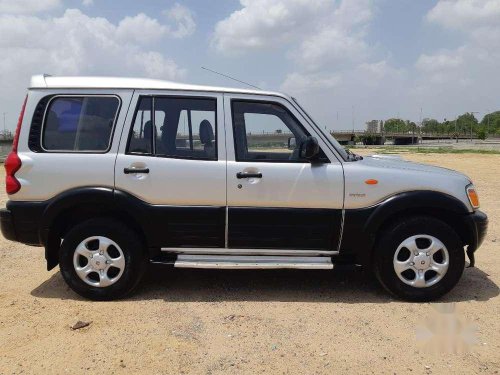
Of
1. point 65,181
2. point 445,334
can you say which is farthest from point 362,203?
point 65,181

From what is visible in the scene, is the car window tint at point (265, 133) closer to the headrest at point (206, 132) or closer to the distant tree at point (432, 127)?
the headrest at point (206, 132)

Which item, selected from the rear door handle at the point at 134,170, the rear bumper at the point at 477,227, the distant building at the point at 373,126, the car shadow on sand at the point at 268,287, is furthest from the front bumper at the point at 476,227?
the distant building at the point at 373,126

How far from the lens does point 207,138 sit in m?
4.09

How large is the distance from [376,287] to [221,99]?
2.49 m

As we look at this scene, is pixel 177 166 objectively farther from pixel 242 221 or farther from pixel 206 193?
pixel 242 221

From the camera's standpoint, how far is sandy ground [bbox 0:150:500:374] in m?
3.01

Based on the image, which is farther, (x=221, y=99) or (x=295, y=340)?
(x=221, y=99)

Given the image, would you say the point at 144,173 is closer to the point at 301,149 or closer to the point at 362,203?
the point at 301,149

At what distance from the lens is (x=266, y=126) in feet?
13.9

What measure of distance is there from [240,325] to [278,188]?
1250 millimetres

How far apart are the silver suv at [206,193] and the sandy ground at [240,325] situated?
0.33 metres

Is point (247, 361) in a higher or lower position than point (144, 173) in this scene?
lower

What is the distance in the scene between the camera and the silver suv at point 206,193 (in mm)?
3996

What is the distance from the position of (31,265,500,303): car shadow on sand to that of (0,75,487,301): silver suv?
0.96 feet
